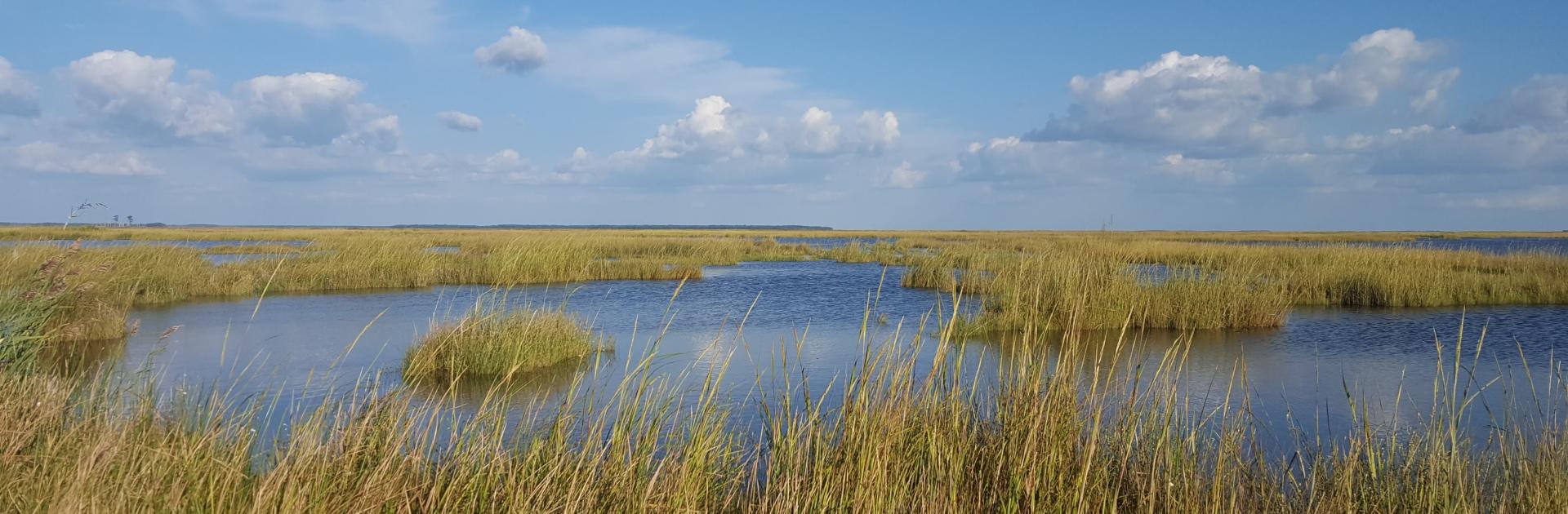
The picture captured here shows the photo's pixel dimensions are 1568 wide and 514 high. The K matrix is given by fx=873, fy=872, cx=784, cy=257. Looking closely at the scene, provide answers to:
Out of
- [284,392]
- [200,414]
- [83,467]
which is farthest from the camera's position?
[284,392]

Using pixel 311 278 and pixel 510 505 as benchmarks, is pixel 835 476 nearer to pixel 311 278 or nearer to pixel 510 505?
pixel 510 505

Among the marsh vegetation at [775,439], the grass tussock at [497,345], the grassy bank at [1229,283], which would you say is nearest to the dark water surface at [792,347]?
the marsh vegetation at [775,439]

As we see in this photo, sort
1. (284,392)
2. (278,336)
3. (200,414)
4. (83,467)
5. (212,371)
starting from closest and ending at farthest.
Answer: (83,467), (200,414), (284,392), (212,371), (278,336)

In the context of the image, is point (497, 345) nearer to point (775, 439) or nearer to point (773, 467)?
point (775, 439)

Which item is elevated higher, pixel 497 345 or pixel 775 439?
pixel 775 439

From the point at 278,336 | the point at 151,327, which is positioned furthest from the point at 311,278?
the point at 278,336

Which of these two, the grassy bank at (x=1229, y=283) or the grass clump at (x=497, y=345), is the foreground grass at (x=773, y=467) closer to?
the grassy bank at (x=1229, y=283)

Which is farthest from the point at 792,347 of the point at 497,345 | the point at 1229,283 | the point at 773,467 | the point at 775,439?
the point at 1229,283

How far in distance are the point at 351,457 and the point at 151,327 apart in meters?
10.3

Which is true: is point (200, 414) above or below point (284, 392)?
above

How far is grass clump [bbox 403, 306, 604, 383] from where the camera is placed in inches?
294

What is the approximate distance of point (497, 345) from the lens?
25.7 ft

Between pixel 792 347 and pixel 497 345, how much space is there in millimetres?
2999

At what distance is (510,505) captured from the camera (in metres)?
2.85
